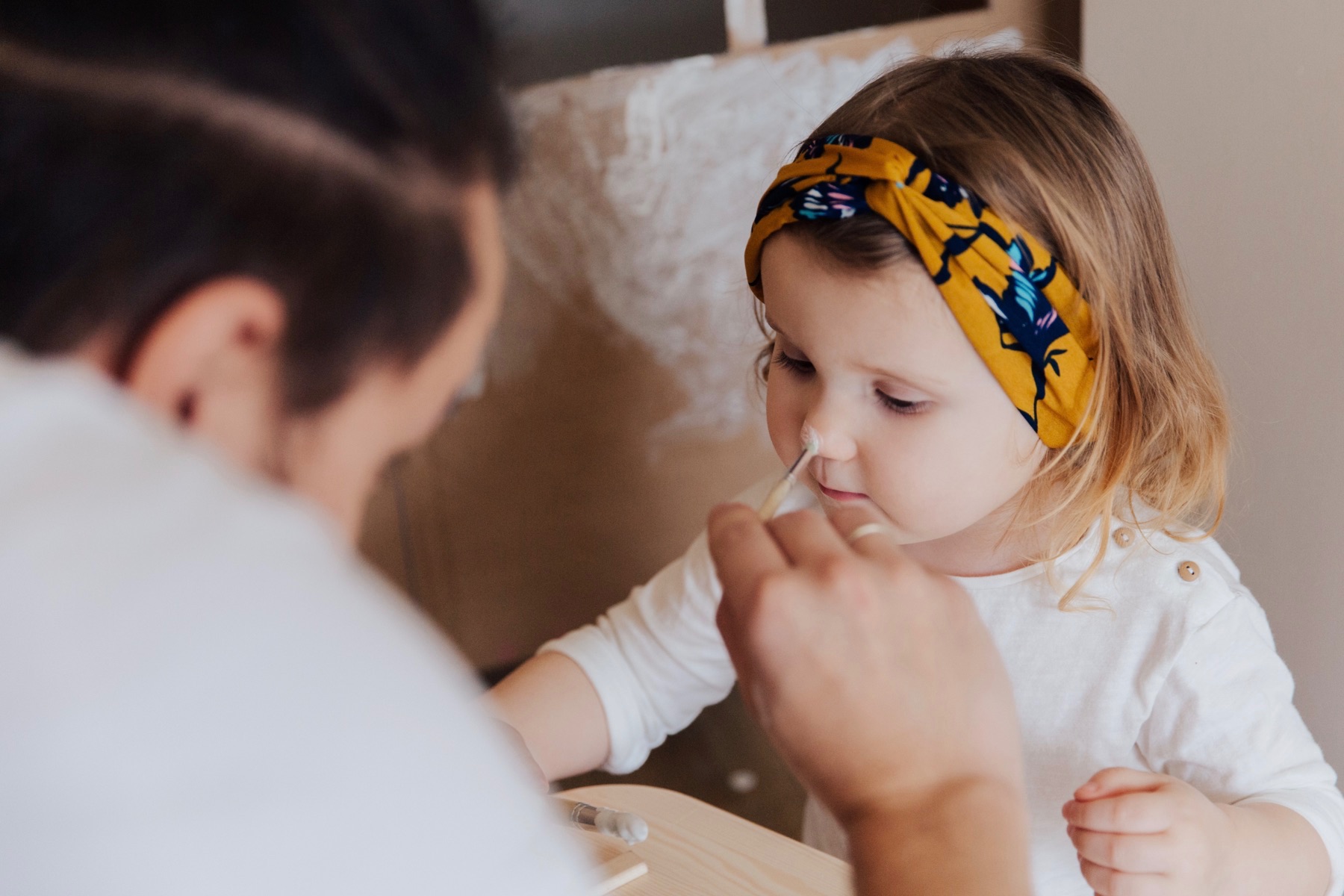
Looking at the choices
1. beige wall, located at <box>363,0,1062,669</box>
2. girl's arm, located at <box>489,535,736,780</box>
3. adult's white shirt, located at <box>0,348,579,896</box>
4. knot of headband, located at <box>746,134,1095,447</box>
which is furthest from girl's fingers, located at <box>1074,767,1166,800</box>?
beige wall, located at <box>363,0,1062,669</box>

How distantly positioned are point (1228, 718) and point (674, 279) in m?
0.69

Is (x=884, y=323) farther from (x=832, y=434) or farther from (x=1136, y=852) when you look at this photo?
(x=1136, y=852)

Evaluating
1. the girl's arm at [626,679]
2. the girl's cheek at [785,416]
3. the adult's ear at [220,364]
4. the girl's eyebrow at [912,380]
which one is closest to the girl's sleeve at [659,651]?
the girl's arm at [626,679]

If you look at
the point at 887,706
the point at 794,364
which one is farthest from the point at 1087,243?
the point at 887,706

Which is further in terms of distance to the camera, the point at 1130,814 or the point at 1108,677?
the point at 1108,677

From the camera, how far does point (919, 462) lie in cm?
82

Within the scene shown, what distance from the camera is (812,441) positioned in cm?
82

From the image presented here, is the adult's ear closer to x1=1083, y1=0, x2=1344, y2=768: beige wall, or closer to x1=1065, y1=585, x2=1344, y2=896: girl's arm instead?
x1=1065, y1=585, x2=1344, y2=896: girl's arm

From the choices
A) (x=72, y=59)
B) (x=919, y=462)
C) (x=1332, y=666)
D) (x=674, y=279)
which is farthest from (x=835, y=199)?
(x=1332, y=666)

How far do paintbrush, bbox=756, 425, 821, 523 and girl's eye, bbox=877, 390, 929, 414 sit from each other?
5cm

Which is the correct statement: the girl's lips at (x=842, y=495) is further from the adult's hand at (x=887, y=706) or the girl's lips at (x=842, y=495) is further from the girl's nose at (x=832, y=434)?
the adult's hand at (x=887, y=706)

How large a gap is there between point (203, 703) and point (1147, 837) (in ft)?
2.08

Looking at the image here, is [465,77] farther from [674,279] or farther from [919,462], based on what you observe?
[674,279]

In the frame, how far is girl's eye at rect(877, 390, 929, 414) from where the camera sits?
32.1 inches
